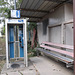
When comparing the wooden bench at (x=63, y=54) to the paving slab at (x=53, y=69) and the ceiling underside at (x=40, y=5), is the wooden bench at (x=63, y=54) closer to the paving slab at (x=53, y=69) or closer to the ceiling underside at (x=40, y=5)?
the paving slab at (x=53, y=69)

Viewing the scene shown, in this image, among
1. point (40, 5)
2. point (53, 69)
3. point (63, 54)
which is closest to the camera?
point (53, 69)

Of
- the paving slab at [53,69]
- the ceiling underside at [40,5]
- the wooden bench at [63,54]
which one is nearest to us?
the wooden bench at [63,54]

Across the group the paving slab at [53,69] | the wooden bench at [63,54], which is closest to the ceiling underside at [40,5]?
the wooden bench at [63,54]

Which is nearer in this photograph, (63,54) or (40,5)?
(63,54)

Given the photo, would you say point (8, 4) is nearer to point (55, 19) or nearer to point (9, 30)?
point (9, 30)

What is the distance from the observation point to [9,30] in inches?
163

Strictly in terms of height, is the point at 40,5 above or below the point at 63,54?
above

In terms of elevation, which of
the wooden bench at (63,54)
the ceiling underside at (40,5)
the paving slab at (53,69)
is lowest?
the paving slab at (53,69)

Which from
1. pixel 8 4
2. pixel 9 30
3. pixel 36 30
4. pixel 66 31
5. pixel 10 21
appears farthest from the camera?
pixel 36 30

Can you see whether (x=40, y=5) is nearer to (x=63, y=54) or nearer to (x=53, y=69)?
(x=63, y=54)

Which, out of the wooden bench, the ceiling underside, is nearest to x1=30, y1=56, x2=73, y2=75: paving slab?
the wooden bench

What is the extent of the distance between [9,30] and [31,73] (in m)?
2.27

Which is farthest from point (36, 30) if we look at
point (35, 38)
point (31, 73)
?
point (31, 73)

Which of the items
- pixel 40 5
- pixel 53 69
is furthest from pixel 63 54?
→ pixel 40 5
